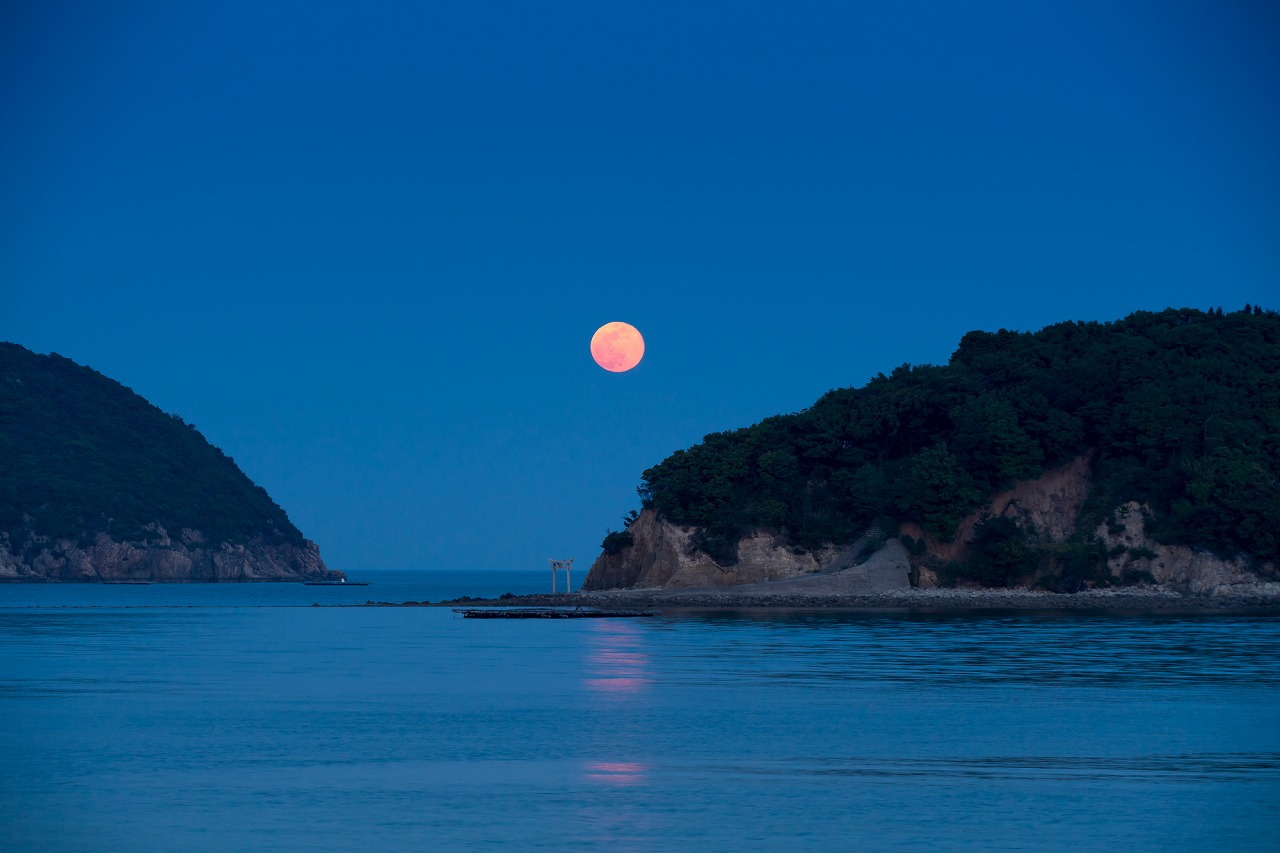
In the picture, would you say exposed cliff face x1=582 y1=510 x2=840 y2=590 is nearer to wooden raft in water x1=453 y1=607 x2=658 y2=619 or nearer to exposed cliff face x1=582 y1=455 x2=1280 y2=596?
exposed cliff face x1=582 y1=455 x2=1280 y2=596

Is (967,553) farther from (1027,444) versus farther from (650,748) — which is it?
(650,748)

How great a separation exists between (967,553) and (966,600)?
7.41m

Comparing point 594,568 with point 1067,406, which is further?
point 594,568

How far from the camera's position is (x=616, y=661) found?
5600cm

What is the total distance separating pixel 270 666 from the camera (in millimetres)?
56156

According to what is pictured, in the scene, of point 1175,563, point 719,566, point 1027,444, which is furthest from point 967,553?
point 719,566

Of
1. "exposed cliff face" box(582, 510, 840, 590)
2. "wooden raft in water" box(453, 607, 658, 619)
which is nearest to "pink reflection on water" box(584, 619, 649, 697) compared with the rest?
"wooden raft in water" box(453, 607, 658, 619)

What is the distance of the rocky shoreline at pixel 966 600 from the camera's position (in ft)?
351

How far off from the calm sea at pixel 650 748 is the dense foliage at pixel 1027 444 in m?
53.9

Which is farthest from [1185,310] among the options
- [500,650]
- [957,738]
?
[957,738]

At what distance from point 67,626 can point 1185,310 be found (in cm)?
10412

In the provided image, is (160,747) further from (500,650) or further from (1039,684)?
(500,650)

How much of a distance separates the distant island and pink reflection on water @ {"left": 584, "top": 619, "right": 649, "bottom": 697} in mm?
42058

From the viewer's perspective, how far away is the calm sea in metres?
21.1
